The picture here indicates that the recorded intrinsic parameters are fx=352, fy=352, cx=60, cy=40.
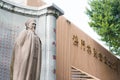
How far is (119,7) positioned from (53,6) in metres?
5.39

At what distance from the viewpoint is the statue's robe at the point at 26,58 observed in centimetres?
518

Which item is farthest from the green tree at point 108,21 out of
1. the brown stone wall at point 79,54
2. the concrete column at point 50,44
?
the concrete column at point 50,44

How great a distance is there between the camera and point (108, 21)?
1218 cm

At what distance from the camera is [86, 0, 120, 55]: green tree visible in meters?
12.1

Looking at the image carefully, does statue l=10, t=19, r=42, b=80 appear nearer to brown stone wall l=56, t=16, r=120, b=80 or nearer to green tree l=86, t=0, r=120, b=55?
brown stone wall l=56, t=16, r=120, b=80

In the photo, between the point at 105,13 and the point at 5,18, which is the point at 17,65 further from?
the point at 105,13

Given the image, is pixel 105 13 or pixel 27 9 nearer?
pixel 27 9

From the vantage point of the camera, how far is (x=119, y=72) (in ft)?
42.8

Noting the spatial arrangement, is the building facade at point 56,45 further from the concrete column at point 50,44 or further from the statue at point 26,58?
the statue at point 26,58

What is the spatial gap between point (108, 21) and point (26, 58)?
731 centimetres

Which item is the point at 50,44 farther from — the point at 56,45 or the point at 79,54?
the point at 79,54

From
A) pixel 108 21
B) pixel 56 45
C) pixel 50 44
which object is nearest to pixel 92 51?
pixel 108 21

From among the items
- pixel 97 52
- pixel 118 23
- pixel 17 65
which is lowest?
pixel 17 65

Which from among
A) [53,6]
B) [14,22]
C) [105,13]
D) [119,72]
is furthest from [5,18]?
[119,72]
